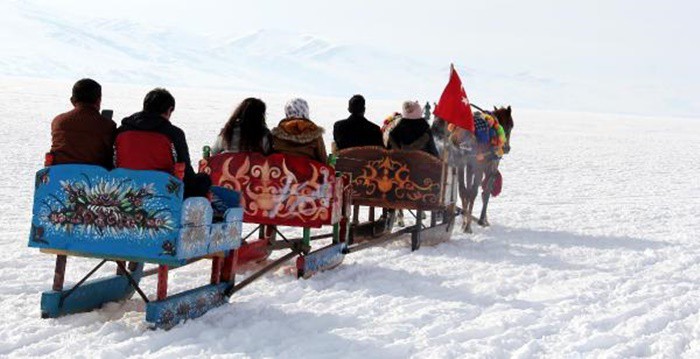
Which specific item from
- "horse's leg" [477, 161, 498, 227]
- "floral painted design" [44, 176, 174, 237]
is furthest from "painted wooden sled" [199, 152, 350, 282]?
"horse's leg" [477, 161, 498, 227]

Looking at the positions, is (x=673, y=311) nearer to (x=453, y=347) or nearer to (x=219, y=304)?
(x=453, y=347)

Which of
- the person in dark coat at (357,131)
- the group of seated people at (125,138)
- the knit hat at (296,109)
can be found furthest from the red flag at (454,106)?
the group of seated people at (125,138)

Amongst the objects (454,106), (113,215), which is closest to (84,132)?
(113,215)

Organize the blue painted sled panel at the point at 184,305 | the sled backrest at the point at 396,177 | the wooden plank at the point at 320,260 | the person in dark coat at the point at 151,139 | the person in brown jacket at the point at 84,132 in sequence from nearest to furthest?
the blue painted sled panel at the point at 184,305 < the person in dark coat at the point at 151,139 < the person in brown jacket at the point at 84,132 < the wooden plank at the point at 320,260 < the sled backrest at the point at 396,177

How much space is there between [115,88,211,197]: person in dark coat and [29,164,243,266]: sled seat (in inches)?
4.5

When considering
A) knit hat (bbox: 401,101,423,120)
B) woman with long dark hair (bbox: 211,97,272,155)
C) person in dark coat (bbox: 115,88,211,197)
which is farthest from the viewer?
knit hat (bbox: 401,101,423,120)

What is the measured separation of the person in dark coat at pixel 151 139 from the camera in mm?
5789

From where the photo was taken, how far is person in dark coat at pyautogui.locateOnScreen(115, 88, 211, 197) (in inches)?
228

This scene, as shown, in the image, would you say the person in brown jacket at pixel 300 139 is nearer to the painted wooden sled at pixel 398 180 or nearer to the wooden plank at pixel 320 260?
the wooden plank at pixel 320 260

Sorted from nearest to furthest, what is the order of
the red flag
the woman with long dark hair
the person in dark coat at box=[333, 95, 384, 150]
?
the woman with long dark hair, the person in dark coat at box=[333, 95, 384, 150], the red flag

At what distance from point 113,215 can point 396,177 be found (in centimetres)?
474

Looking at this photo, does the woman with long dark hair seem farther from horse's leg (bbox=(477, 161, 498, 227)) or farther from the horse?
horse's leg (bbox=(477, 161, 498, 227))

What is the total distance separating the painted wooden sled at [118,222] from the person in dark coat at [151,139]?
0.12m

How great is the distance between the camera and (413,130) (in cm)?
1048
